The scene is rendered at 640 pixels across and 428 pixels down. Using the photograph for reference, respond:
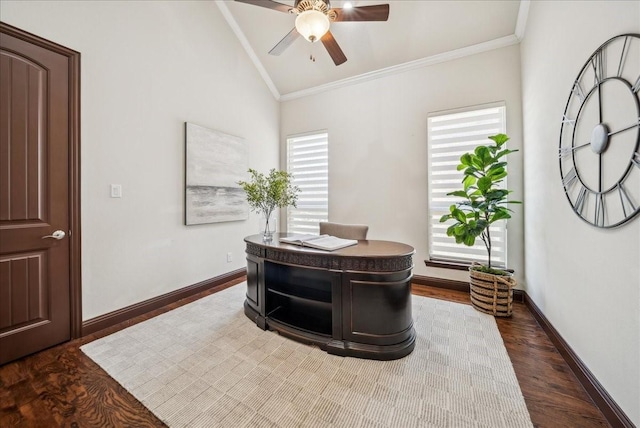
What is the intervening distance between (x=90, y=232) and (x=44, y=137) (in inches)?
32.9

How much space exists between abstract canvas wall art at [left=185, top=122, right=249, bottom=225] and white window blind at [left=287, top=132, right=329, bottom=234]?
38.1 inches

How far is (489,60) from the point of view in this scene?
314cm

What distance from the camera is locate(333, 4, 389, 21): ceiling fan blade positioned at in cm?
210

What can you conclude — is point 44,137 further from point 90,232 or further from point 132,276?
point 132,276

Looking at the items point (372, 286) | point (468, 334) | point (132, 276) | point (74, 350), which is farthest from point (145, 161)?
point (468, 334)

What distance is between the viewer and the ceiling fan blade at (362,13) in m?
2.10

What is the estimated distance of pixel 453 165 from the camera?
10.8 feet

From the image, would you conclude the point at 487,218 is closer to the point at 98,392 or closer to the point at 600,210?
the point at 600,210

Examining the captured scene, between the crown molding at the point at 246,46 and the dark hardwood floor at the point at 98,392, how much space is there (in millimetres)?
4132

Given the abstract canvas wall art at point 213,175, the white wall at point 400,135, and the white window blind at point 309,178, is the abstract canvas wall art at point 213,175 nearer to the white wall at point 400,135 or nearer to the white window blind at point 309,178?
the white window blind at point 309,178

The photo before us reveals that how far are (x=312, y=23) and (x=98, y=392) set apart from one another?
2982mm

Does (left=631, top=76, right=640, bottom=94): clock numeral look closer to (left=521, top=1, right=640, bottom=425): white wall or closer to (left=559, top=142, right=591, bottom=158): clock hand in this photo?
(left=521, top=1, right=640, bottom=425): white wall

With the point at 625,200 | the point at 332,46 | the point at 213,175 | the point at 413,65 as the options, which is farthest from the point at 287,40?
the point at 625,200

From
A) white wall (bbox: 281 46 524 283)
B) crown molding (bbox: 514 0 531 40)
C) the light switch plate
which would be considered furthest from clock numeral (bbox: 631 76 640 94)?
the light switch plate
